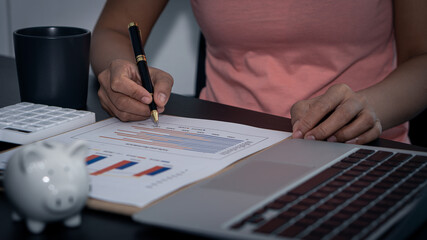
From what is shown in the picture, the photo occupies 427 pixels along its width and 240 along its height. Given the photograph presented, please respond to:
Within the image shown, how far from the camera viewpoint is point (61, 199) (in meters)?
0.43

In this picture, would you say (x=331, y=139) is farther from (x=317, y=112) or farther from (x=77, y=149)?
(x=77, y=149)

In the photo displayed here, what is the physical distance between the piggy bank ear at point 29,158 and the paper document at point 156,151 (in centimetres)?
9

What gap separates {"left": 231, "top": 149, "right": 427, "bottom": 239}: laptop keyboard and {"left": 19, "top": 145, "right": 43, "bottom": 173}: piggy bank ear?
177 millimetres

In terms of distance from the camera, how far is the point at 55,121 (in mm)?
736

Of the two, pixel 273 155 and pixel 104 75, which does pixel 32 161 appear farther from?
pixel 104 75

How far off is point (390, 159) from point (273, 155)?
140 millimetres

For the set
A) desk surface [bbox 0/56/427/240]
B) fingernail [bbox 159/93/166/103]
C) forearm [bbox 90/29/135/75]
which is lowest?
desk surface [bbox 0/56/427/240]

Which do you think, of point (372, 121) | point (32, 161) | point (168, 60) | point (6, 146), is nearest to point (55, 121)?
point (6, 146)

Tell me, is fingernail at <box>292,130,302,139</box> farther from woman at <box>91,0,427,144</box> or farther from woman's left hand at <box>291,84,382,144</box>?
woman at <box>91,0,427,144</box>

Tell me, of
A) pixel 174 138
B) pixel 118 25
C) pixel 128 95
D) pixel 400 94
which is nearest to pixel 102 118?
pixel 128 95

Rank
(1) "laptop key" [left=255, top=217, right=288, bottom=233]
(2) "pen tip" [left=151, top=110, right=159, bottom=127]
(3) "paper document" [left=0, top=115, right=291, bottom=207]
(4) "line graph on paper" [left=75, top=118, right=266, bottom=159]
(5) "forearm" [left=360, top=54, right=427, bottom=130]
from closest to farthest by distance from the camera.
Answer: (1) "laptop key" [left=255, top=217, right=288, bottom=233]
(3) "paper document" [left=0, top=115, right=291, bottom=207]
(4) "line graph on paper" [left=75, top=118, right=266, bottom=159]
(2) "pen tip" [left=151, top=110, right=159, bottom=127]
(5) "forearm" [left=360, top=54, right=427, bottom=130]

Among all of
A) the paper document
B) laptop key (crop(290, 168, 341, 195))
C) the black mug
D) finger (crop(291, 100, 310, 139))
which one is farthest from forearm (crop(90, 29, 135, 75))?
laptop key (crop(290, 168, 341, 195))

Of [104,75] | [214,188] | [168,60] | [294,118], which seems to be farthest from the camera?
[168,60]

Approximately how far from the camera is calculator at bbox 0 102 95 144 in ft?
2.25
